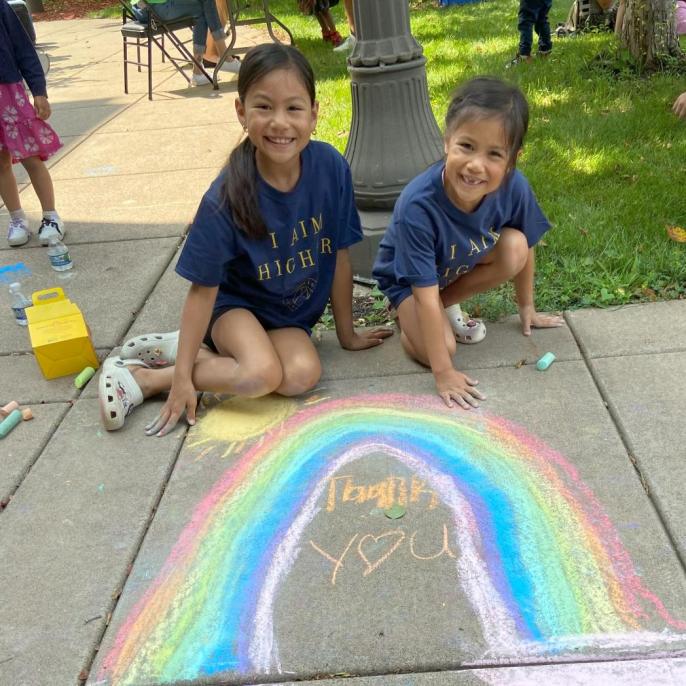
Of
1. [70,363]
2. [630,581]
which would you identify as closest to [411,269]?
[630,581]

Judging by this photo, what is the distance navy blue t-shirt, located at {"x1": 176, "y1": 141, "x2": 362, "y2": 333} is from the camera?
8.59 ft

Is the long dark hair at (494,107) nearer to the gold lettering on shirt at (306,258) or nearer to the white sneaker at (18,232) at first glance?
the gold lettering on shirt at (306,258)

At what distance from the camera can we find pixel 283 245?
2744 millimetres

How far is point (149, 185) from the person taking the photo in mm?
5207

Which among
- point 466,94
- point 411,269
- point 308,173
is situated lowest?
point 411,269

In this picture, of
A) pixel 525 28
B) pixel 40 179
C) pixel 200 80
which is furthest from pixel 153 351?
pixel 200 80

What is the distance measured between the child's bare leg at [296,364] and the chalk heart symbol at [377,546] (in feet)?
2.68

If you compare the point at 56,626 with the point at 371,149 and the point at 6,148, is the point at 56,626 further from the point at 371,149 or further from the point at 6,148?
the point at 6,148

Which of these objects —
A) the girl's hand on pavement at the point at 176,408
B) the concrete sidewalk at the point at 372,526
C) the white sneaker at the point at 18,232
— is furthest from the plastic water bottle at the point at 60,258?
the girl's hand on pavement at the point at 176,408

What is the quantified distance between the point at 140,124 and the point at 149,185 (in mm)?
1821

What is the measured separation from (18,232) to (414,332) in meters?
2.69

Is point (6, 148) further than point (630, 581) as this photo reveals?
Yes

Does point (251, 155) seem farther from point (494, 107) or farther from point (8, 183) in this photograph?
point (8, 183)

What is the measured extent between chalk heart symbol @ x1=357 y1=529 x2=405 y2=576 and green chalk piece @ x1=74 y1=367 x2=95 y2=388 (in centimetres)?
149
